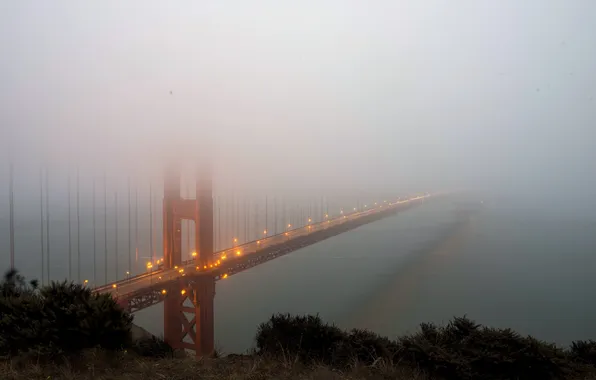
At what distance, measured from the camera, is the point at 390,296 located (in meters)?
25.9

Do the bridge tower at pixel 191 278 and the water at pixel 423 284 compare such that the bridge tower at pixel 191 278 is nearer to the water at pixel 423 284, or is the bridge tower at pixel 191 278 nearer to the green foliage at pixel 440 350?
the water at pixel 423 284

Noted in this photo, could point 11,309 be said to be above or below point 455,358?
above

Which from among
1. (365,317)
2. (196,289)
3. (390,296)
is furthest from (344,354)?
(390,296)

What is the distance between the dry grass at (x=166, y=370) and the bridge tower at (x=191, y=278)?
12668mm

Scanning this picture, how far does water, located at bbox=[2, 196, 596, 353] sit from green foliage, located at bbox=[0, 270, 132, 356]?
14302 mm

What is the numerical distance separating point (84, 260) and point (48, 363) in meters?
35.1

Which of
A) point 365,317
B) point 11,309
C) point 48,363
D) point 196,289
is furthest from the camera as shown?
point 365,317

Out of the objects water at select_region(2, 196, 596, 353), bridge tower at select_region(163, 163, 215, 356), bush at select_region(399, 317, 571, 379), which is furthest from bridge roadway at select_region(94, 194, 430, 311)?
bush at select_region(399, 317, 571, 379)

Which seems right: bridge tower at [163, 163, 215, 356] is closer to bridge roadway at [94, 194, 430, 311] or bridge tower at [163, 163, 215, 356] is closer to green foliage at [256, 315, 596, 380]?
bridge roadway at [94, 194, 430, 311]

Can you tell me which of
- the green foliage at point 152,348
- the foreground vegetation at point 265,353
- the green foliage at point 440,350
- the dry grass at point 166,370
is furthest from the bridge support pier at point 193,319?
the dry grass at point 166,370

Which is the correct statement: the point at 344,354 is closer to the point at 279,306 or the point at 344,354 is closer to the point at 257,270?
the point at 279,306

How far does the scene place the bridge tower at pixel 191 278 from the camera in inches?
667

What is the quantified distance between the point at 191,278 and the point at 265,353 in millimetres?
15218

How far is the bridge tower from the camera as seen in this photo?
1695 centimetres
